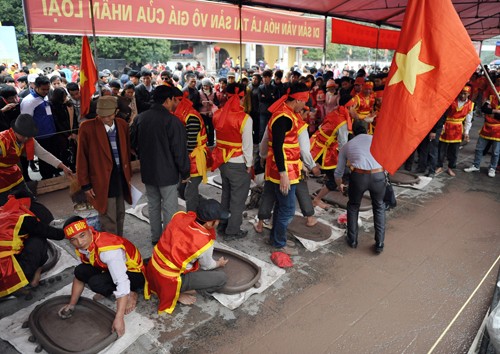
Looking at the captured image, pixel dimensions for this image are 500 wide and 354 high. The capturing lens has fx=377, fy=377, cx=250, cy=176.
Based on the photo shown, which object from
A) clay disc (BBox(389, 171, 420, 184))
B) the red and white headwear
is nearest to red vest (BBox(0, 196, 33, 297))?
the red and white headwear

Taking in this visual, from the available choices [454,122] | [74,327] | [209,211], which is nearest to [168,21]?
[209,211]

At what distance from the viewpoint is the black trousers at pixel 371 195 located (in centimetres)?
392

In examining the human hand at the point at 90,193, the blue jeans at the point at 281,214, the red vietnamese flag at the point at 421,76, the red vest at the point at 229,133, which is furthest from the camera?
the red vest at the point at 229,133

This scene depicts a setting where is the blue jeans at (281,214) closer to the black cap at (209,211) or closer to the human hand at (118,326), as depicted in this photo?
the black cap at (209,211)

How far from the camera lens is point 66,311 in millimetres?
2945

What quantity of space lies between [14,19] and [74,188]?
2857 centimetres

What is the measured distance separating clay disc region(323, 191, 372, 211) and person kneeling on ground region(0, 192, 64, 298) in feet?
11.7

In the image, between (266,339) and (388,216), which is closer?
(266,339)

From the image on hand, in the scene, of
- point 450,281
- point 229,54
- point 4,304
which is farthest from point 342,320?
point 229,54

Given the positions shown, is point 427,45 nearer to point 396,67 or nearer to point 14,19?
point 396,67

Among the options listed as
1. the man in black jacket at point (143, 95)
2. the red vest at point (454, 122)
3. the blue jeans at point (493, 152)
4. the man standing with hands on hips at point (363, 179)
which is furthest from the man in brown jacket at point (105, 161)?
the blue jeans at point (493, 152)

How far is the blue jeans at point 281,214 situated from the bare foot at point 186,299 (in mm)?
1242

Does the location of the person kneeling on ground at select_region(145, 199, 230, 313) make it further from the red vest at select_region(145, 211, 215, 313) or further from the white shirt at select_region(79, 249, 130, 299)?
the white shirt at select_region(79, 249, 130, 299)

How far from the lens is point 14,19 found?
25953mm
